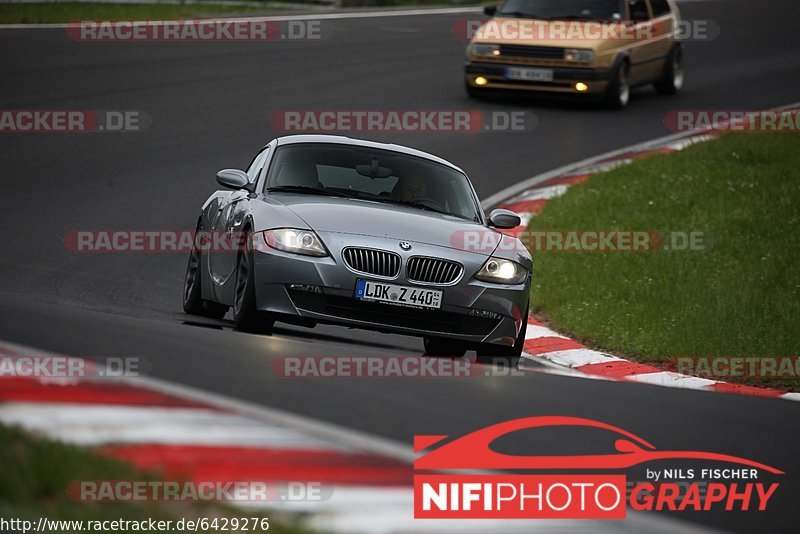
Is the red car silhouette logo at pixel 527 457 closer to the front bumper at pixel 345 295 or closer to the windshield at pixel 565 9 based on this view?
the front bumper at pixel 345 295

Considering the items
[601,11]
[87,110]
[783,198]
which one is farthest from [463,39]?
[783,198]

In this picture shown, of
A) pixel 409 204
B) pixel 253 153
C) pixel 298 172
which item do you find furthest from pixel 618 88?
pixel 298 172

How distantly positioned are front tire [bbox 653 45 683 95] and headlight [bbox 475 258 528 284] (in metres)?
14.3

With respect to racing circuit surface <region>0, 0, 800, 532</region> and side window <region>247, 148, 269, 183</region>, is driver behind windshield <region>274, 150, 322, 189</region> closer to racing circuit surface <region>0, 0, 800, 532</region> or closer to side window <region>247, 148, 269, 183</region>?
side window <region>247, 148, 269, 183</region>

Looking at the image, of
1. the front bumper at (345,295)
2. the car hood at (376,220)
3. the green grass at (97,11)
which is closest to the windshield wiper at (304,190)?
the car hood at (376,220)

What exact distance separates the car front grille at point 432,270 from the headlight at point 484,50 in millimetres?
12248

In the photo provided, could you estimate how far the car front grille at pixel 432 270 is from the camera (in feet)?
26.6

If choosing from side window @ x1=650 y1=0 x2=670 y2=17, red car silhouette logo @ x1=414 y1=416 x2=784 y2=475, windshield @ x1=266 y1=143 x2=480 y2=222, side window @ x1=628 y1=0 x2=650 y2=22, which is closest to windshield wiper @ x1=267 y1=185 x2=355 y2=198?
windshield @ x1=266 y1=143 x2=480 y2=222

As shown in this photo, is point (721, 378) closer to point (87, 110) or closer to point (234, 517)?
point (234, 517)

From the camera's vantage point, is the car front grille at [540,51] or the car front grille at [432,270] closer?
the car front grille at [432,270]

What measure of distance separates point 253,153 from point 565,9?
6.49 meters

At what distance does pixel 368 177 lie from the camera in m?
9.52

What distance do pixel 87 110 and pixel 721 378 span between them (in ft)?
35.7

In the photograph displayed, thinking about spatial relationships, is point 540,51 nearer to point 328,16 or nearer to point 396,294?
point 328,16
